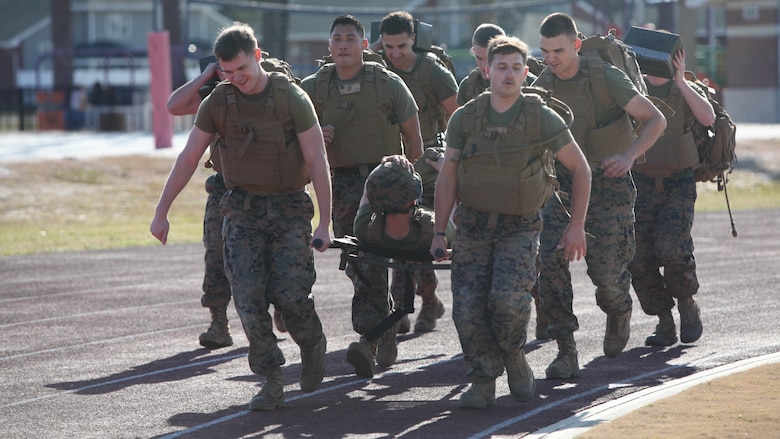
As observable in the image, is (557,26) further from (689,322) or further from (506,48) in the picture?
(689,322)

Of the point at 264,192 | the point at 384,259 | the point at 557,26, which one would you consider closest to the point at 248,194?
the point at 264,192

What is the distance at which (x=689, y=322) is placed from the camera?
9.74 meters

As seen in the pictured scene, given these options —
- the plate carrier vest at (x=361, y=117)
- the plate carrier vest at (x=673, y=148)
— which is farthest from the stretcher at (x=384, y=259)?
the plate carrier vest at (x=673, y=148)

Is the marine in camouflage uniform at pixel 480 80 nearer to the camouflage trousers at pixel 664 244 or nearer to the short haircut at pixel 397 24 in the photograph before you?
the short haircut at pixel 397 24

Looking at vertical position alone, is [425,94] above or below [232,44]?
below

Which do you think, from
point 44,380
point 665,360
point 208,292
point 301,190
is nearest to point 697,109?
point 665,360

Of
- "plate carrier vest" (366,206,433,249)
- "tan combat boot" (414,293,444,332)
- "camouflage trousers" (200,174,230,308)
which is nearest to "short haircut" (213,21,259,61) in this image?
"plate carrier vest" (366,206,433,249)

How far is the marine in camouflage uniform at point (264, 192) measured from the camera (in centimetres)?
762

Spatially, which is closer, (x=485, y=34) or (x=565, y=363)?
(x=565, y=363)

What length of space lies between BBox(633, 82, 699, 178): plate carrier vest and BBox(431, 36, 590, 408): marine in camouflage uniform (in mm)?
2326

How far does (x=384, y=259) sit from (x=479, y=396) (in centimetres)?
137

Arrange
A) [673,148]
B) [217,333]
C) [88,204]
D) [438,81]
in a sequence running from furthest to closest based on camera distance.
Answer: [88,204] < [438,81] < [217,333] < [673,148]

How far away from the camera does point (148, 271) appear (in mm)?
15289

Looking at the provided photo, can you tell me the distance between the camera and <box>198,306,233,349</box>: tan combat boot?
10070mm
